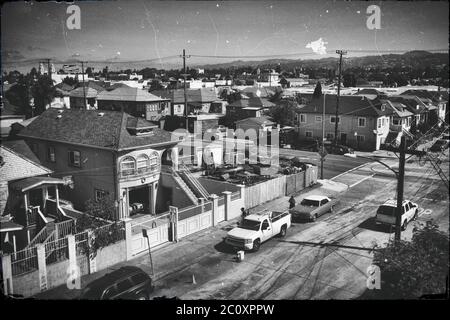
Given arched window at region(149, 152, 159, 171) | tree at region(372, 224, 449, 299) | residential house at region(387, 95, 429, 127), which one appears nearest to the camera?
tree at region(372, 224, 449, 299)

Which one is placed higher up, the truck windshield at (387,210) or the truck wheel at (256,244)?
the truck windshield at (387,210)

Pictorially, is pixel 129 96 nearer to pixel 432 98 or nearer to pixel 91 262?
pixel 432 98

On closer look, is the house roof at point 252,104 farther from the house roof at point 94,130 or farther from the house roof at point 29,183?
the house roof at point 29,183

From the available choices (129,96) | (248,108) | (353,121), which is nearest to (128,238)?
(353,121)

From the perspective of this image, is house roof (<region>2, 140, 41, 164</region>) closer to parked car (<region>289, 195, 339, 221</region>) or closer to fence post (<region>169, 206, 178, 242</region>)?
fence post (<region>169, 206, 178, 242</region>)

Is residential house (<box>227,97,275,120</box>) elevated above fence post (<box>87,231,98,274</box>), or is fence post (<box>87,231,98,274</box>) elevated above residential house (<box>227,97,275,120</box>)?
residential house (<box>227,97,275,120</box>)

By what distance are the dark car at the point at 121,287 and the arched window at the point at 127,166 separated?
40.6 ft

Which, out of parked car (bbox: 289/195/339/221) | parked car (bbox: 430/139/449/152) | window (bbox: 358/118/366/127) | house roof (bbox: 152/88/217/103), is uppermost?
house roof (bbox: 152/88/217/103)

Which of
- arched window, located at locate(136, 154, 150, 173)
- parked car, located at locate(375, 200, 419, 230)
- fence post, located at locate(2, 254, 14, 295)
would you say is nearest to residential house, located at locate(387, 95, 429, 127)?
parked car, located at locate(375, 200, 419, 230)

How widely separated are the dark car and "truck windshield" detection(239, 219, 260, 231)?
23.2ft

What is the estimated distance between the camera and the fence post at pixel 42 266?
1623 centimetres

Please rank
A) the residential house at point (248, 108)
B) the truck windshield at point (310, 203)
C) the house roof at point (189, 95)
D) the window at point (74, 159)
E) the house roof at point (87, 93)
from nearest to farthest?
the truck windshield at point (310, 203)
the window at point (74, 159)
the residential house at point (248, 108)
the house roof at point (189, 95)
the house roof at point (87, 93)

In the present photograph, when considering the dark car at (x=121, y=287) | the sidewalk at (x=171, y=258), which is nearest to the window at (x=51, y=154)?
the sidewalk at (x=171, y=258)

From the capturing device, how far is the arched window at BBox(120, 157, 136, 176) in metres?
27.3
